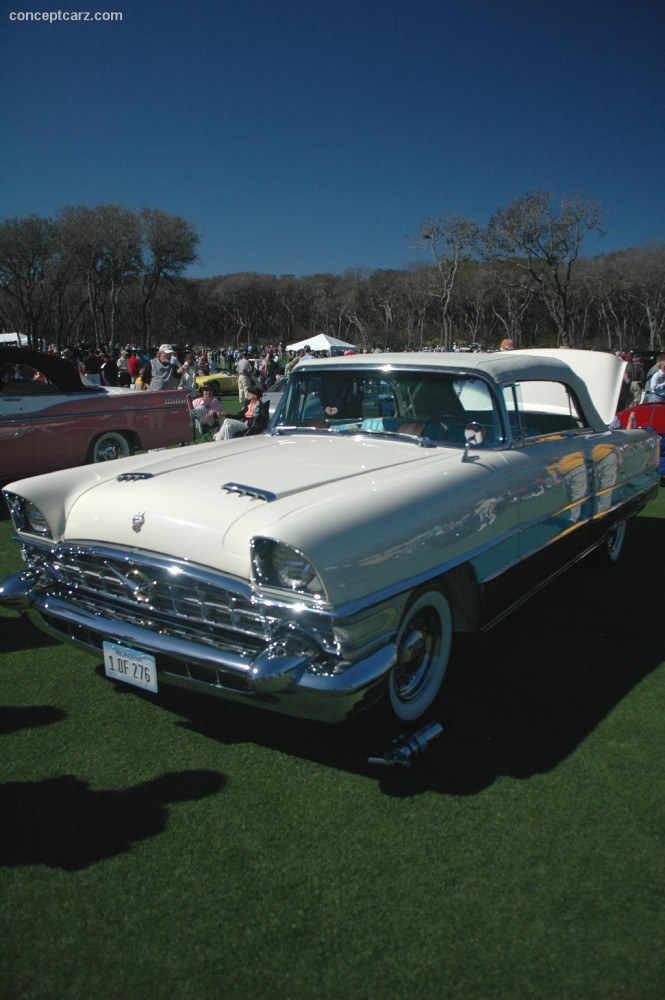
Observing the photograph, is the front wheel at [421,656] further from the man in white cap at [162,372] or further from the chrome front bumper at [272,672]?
the man in white cap at [162,372]

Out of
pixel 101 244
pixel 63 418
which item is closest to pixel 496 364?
pixel 63 418

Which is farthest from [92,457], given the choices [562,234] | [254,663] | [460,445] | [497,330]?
[497,330]

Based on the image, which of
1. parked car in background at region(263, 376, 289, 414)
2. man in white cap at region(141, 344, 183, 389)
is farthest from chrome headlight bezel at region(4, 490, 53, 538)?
man in white cap at region(141, 344, 183, 389)

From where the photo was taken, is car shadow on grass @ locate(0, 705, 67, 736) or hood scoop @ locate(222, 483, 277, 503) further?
car shadow on grass @ locate(0, 705, 67, 736)

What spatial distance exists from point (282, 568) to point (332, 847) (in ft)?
3.03

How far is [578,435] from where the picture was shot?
14.3ft

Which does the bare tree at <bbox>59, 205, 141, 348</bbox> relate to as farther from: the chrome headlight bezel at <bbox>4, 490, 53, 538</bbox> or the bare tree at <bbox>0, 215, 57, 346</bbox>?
the chrome headlight bezel at <bbox>4, 490, 53, 538</bbox>

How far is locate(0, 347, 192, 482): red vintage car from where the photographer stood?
7203 mm

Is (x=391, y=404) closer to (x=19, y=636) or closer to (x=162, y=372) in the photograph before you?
(x=19, y=636)

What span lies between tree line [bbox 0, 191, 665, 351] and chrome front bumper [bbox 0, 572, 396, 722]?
1506 inches

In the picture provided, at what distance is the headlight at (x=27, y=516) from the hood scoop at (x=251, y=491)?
0.89 m

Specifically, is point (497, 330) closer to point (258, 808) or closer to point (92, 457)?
point (92, 457)

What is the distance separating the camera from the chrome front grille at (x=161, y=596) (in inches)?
98.7

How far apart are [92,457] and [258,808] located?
6.11 m
